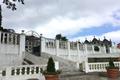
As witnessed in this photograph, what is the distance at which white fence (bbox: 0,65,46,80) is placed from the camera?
47.1 ft

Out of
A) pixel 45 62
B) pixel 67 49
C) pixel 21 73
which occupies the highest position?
pixel 67 49

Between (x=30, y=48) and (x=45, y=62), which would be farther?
(x=30, y=48)

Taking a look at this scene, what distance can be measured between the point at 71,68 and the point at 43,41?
16.1 ft

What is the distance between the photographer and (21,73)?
1502 centimetres

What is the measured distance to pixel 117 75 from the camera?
1716cm

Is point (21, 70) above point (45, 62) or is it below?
below

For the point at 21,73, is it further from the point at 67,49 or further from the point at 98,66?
the point at 67,49

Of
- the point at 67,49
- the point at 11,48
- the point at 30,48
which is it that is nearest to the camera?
the point at 11,48

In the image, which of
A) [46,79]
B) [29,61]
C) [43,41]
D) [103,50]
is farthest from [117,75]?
[103,50]

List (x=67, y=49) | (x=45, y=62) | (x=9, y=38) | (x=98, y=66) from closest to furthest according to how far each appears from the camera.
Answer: (x=45, y=62) < (x=98, y=66) < (x=9, y=38) < (x=67, y=49)

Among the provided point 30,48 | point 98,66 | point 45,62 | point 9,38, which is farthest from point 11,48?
point 98,66

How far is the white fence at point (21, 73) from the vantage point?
565 inches

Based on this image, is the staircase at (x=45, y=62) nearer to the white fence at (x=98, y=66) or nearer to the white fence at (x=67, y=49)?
the white fence at (x=98, y=66)

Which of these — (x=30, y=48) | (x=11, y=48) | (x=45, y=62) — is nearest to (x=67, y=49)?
(x=30, y=48)
